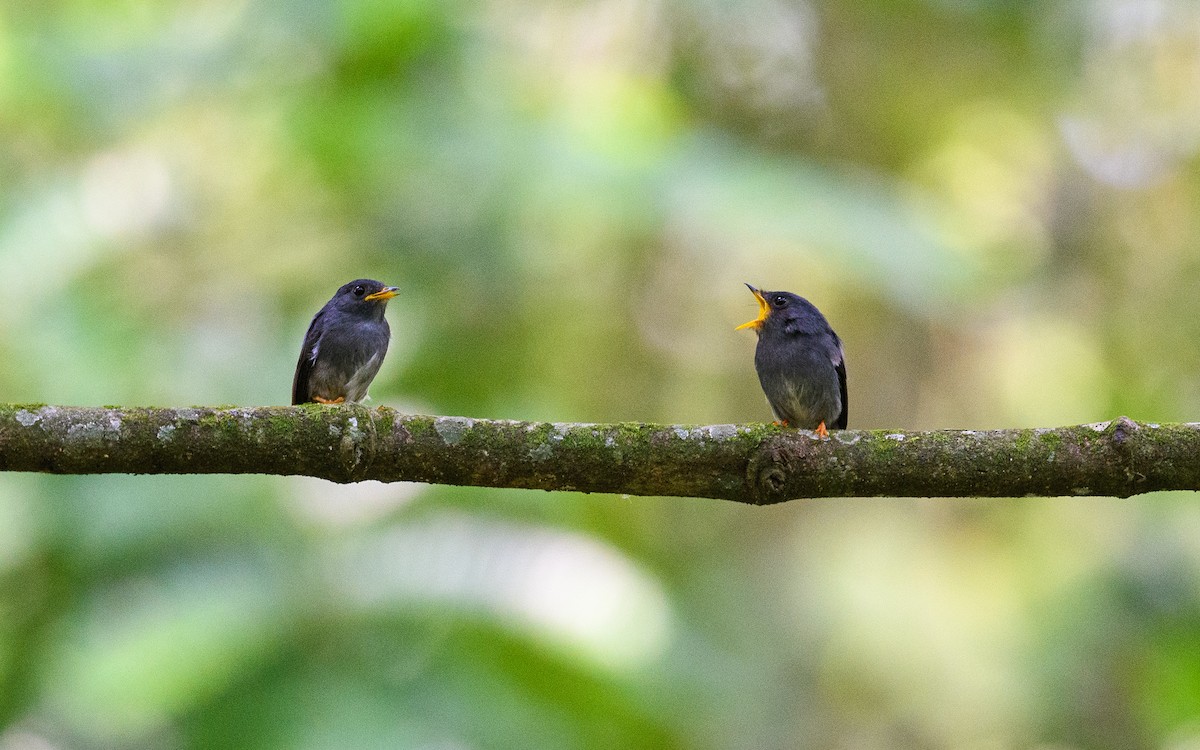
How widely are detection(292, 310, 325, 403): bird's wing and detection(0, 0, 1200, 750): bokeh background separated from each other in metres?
1.53

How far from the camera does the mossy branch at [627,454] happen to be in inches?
132

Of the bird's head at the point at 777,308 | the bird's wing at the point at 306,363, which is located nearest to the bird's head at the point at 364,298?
the bird's wing at the point at 306,363

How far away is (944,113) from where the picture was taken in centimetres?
1187

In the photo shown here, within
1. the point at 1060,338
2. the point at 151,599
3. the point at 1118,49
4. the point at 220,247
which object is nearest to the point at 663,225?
the point at 220,247

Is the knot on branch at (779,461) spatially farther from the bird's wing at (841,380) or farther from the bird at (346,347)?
the bird at (346,347)

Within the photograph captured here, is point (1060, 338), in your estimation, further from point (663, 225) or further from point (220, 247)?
point (220, 247)

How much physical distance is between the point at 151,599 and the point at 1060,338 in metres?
8.47

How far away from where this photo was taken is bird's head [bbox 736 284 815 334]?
207 inches

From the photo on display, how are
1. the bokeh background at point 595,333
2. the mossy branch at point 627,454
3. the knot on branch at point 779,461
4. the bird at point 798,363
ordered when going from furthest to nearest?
1. the bokeh background at point 595,333
2. the bird at point 798,363
3. the knot on branch at point 779,461
4. the mossy branch at point 627,454

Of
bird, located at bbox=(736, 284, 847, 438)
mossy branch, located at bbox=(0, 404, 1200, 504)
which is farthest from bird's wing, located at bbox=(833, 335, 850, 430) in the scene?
mossy branch, located at bbox=(0, 404, 1200, 504)

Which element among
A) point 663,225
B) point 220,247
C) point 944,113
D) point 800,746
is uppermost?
point 944,113

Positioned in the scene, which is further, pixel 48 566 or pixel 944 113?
pixel 944 113

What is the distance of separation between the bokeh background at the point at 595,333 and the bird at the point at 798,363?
6.56ft

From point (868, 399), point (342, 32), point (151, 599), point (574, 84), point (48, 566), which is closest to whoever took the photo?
point (151, 599)
